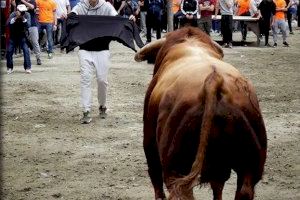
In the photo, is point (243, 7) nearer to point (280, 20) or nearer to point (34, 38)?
point (280, 20)

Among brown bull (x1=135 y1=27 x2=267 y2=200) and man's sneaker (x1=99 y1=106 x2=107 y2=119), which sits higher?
brown bull (x1=135 y1=27 x2=267 y2=200)

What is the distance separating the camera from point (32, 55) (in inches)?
874

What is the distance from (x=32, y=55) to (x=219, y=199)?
16935 mm

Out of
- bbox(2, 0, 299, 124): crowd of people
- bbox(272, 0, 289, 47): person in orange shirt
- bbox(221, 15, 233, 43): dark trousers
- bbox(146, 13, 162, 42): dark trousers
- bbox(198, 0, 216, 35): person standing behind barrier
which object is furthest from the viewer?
bbox(272, 0, 289, 47): person in orange shirt

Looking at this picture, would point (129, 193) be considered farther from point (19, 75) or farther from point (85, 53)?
point (19, 75)

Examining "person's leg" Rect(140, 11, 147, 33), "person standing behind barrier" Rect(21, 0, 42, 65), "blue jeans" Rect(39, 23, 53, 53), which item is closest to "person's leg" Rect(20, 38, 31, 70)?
"person standing behind barrier" Rect(21, 0, 42, 65)

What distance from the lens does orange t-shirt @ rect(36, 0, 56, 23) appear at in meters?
21.2

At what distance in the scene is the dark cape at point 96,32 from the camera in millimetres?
11320

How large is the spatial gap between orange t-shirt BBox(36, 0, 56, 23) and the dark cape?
31.8ft

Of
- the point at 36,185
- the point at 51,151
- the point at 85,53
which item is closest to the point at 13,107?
the point at 85,53

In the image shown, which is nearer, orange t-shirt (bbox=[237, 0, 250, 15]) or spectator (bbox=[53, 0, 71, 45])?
spectator (bbox=[53, 0, 71, 45])

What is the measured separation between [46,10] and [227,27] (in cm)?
600

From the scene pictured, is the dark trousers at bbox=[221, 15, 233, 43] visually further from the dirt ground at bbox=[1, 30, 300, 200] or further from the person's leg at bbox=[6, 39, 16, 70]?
the person's leg at bbox=[6, 39, 16, 70]

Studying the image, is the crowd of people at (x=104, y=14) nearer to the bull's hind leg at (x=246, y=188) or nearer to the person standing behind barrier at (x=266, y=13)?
the person standing behind barrier at (x=266, y=13)
